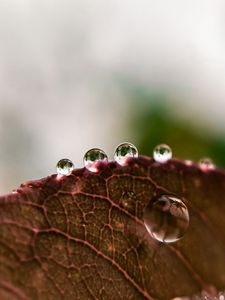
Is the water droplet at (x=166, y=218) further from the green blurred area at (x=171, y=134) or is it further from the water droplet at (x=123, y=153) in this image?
the green blurred area at (x=171, y=134)

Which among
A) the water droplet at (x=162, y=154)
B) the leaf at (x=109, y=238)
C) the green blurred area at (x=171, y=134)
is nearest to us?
the leaf at (x=109, y=238)

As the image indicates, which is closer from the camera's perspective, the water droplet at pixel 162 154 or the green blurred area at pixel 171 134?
the water droplet at pixel 162 154

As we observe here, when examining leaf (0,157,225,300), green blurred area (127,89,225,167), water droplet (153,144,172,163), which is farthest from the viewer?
green blurred area (127,89,225,167)

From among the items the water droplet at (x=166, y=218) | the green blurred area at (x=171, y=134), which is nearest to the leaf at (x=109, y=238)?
the water droplet at (x=166, y=218)

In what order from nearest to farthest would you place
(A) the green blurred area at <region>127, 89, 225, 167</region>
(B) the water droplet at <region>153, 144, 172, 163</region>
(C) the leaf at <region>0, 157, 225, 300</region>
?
1. (C) the leaf at <region>0, 157, 225, 300</region>
2. (B) the water droplet at <region>153, 144, 172, 163</region>
3. (A) the green blurred area at <region>127, 89, 225, 167</region>

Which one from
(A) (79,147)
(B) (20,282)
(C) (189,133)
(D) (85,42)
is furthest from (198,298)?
(D) (85,42)

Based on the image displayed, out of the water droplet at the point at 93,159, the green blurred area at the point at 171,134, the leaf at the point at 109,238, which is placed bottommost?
the leaf at the point at 109,238

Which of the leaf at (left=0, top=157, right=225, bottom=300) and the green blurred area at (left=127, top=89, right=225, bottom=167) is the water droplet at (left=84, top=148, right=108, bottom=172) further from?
the green blurred area at (left=127, top=89, right=225, bottom=167)

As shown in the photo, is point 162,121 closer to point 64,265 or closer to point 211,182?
point 211,182

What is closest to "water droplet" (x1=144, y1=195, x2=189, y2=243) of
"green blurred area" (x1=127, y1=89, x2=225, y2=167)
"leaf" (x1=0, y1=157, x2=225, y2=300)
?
"leaf" (x1=0, y1=157, x2=225, y2=300)
